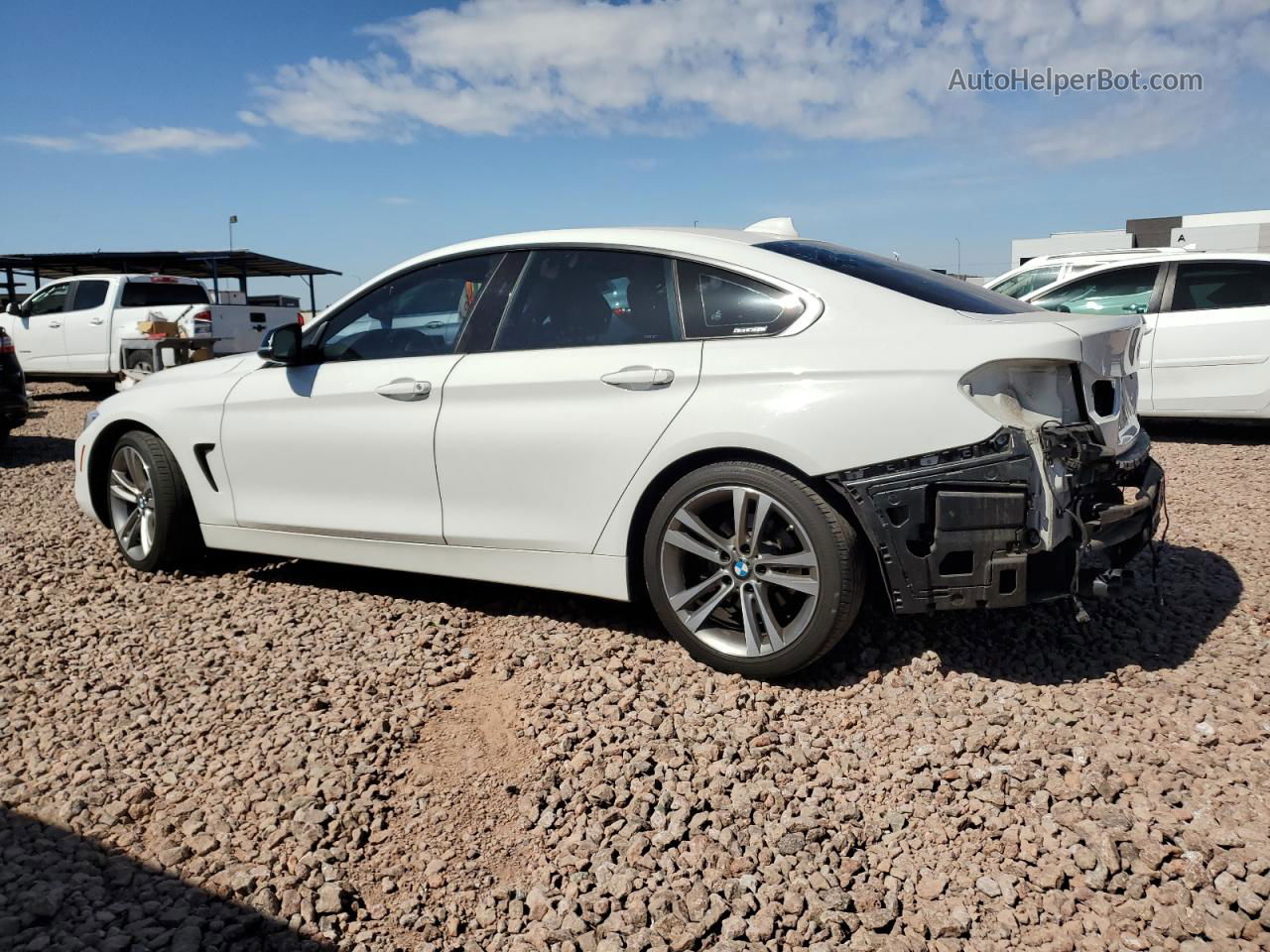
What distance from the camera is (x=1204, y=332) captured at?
798cm

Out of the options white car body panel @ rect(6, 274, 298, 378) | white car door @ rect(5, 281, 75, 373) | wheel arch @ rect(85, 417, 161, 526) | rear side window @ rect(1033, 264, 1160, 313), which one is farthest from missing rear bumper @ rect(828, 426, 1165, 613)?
white car door @ rect(5, 281, 75, 373)

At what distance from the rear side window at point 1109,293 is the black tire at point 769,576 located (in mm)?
6190

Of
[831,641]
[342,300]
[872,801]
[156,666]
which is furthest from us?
[342,300]

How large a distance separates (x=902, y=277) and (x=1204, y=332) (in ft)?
18.5

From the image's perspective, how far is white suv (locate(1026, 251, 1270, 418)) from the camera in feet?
25.6

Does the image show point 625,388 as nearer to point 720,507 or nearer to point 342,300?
point 720,507

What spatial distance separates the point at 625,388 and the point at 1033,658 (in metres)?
1.79

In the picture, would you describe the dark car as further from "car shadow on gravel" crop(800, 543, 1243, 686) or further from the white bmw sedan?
"car shadow on gravel" crop(800, 543, 1243, 686)

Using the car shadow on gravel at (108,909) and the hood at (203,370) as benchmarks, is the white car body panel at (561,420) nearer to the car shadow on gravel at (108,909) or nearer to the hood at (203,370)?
the hood at (203,370)

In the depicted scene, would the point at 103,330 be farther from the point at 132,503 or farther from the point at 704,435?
the point at 704,435

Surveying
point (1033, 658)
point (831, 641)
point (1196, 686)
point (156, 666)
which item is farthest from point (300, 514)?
point (1196, 686)

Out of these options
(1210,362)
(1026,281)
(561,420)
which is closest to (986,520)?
(561,420)

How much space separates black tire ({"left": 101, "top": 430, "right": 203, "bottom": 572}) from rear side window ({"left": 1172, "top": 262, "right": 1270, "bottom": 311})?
25.3ft

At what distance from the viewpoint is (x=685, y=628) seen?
3494mm
